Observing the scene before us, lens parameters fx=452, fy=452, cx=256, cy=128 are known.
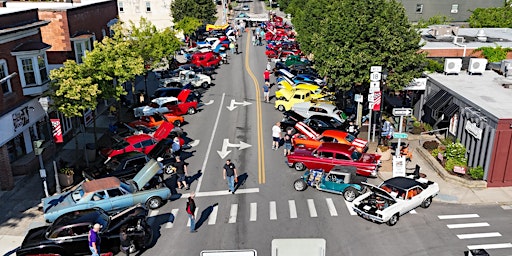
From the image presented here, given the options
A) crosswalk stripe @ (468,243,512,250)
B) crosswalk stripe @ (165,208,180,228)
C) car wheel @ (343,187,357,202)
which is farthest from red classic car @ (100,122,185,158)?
crosswalk stripe @ (468,243,512,250)

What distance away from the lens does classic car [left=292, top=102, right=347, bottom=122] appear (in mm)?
31422

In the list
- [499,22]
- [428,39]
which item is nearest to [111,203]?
[428,39]

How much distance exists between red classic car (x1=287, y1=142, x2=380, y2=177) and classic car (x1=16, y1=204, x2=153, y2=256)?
31.2 feet

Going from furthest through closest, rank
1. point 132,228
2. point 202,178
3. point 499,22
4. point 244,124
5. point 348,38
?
point 499,22 → point 244,124 → point 348,38 → point 202,178 → point 132,228

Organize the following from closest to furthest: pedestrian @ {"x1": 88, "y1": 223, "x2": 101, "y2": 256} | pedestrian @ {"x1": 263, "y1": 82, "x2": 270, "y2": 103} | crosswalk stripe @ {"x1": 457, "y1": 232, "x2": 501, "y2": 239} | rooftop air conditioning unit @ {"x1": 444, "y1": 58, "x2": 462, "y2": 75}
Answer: pedestrian @ {"x1": 88, "y1": 223, "x2": 101, "y2": 256}, crosswalk stripe @ {"x1": 457, "y1": 232, "x2": 501, "y2": 239}, rooftop air conditioning unit @ {"x1": 444, "y1": 58, "x2": 462, "y2": 75}, pedestrian @ {"x1": 263, "y1": 82, "x2": 270, "y2": 103}

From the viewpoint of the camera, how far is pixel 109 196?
19656mm

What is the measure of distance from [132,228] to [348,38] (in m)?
19.8

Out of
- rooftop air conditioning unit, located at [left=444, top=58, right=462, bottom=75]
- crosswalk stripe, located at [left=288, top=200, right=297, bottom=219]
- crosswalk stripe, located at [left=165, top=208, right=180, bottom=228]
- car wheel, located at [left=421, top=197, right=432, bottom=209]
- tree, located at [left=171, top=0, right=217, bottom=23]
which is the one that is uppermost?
tree, located at [left=171, top=0, right=217, bottom=23]

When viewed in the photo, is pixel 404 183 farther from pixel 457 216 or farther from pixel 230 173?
pixel 230 173

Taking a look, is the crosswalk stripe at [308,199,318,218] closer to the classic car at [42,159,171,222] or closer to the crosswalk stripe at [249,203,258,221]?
the crosswalk stripe at [249,203,258,221]

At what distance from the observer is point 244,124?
32812 mm

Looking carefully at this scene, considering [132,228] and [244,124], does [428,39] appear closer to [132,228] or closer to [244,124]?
[244,124]

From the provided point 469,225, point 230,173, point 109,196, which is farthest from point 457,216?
point 109,196

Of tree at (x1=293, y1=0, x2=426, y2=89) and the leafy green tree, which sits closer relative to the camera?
tree at (x1=293, y1=0, x2=426, y2=89)
